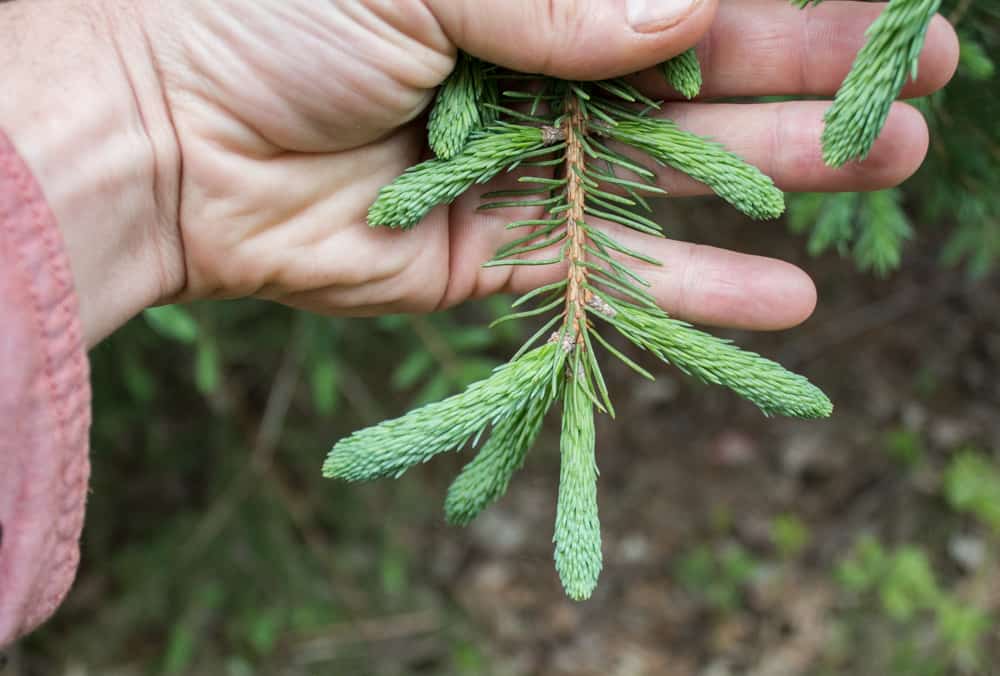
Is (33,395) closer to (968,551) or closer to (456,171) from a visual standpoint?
(456,171)

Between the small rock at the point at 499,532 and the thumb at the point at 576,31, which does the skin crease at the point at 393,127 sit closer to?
the thumb at the point at 576,31

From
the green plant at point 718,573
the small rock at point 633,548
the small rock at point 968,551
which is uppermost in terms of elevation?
the small rock at point 968,551

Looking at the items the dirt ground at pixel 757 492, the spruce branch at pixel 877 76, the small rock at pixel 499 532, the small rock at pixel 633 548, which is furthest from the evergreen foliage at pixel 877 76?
the small rock at pixel 499 532

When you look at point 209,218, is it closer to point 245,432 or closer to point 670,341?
point 670,341

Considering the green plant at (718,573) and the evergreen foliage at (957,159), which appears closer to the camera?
the evergreen foliage at (957,159)

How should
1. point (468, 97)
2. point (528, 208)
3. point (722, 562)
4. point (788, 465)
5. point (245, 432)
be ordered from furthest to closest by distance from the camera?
point (788, 465)
point (722, 562)
point (245, 432)
point (528, 208)
point (468, 97)

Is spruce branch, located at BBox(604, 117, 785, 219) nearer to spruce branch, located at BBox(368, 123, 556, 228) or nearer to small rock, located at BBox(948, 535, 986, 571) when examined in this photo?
spruce branch, located at BBox(368, 123, 556, 228)

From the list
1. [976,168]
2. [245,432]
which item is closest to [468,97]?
[976,168]
